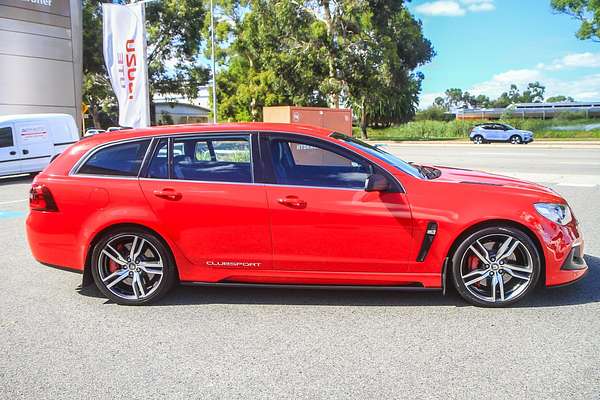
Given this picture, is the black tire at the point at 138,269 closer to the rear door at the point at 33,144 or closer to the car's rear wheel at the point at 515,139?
the rear door at the point at 33,144

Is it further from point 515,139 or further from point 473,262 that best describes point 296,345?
point 515,139

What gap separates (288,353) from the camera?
3523 millimetres

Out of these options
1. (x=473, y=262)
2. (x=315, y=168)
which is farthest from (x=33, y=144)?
(x=473, y=262)

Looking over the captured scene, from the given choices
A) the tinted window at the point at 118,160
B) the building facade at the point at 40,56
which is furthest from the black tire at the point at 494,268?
the building facade at the point at 40,56

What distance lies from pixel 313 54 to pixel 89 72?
17.5 meters

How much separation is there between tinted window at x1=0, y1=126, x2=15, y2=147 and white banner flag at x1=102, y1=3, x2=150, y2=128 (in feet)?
10.8

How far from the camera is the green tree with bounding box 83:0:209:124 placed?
37.6 meters

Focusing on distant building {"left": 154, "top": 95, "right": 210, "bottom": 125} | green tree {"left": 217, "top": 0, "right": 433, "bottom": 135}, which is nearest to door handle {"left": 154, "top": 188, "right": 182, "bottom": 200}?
green tree {"left": 217, "top": 0, "right": 433, "bottom": 135}

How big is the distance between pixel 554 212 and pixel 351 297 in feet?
6.03

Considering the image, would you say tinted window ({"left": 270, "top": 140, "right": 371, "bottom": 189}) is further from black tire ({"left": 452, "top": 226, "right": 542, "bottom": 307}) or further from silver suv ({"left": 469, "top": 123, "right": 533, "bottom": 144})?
silver suv ({"left": 469, "top": 123, "right": 533, "bottom": 144})

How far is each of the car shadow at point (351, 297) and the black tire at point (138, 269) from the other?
6.5 inches

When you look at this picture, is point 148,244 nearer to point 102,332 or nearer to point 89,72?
point 102,332

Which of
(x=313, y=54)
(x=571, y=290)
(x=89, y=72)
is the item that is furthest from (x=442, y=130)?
(x=571, y=290)

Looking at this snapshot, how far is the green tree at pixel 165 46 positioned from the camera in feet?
123
